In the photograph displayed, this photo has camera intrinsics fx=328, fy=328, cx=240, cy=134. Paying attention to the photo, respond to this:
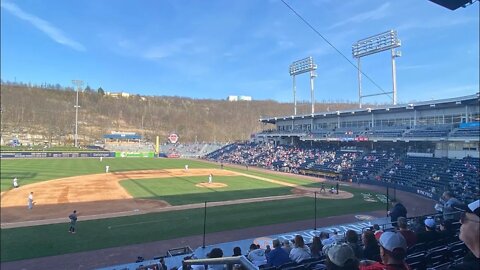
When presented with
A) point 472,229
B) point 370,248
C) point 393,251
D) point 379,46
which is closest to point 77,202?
point 370,248

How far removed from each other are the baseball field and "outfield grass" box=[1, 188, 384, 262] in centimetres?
4

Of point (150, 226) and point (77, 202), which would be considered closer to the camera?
point (150, 226)

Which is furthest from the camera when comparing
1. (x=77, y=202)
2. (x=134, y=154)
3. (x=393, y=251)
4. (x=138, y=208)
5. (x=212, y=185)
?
(x=134, y=154)

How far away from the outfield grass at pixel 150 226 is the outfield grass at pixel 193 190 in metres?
4.22

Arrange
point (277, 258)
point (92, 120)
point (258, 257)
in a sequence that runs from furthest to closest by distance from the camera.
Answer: point (92, 120)
point (258, 257)
point (277, 258)

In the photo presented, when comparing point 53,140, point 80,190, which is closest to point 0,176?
point 80,190

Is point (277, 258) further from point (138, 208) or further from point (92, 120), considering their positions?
point (92, 120)

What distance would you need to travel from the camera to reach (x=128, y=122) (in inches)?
6934

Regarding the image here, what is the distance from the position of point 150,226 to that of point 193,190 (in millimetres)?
13414

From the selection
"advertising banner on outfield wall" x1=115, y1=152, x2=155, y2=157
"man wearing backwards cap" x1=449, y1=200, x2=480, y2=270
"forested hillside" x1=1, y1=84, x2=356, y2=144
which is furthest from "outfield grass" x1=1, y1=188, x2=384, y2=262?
"forested hillside" x1=1, y1=84, x2=356, y2=144

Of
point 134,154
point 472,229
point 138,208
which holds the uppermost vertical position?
point 472,229

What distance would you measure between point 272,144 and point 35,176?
48159mm

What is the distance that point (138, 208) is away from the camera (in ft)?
82.6

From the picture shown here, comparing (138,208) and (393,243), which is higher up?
(393,243)
